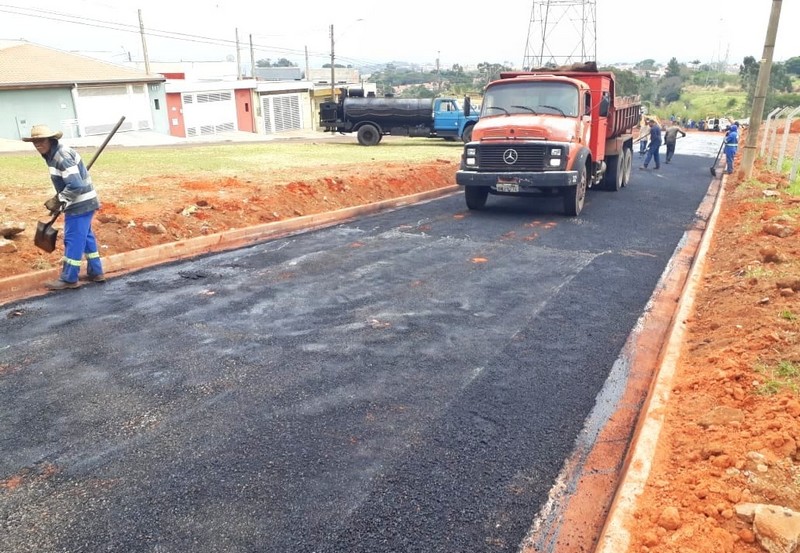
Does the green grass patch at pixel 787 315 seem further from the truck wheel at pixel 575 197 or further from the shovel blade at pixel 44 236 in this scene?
the shovel blade at pixel 44 236

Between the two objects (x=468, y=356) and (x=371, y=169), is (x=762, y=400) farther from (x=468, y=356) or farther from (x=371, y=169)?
(x=371, y=169)

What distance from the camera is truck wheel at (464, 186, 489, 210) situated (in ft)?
39.8

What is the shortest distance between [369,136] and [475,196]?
1678 centimetres

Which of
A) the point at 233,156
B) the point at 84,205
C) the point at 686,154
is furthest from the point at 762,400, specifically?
the point at 686,154

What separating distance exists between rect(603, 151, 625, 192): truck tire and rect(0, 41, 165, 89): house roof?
96.0ft

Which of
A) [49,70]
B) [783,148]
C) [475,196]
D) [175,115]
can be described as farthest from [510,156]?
[175,115]

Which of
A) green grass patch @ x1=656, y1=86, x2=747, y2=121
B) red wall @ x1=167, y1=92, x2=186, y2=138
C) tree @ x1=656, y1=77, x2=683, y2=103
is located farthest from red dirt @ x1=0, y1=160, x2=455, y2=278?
tree @ x1=656, y1=77, x2=683, y2=103

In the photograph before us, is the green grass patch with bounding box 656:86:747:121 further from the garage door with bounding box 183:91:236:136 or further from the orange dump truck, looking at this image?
the orange dump truck

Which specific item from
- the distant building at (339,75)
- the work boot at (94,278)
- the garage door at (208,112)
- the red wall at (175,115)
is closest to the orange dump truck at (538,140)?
the work boot at (94,278)

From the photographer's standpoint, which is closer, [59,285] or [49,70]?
[59,285]

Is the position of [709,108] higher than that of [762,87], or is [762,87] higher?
[762,87]

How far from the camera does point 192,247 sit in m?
9.24

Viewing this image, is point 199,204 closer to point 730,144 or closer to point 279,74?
point 730,144

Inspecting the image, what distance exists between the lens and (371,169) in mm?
16391
